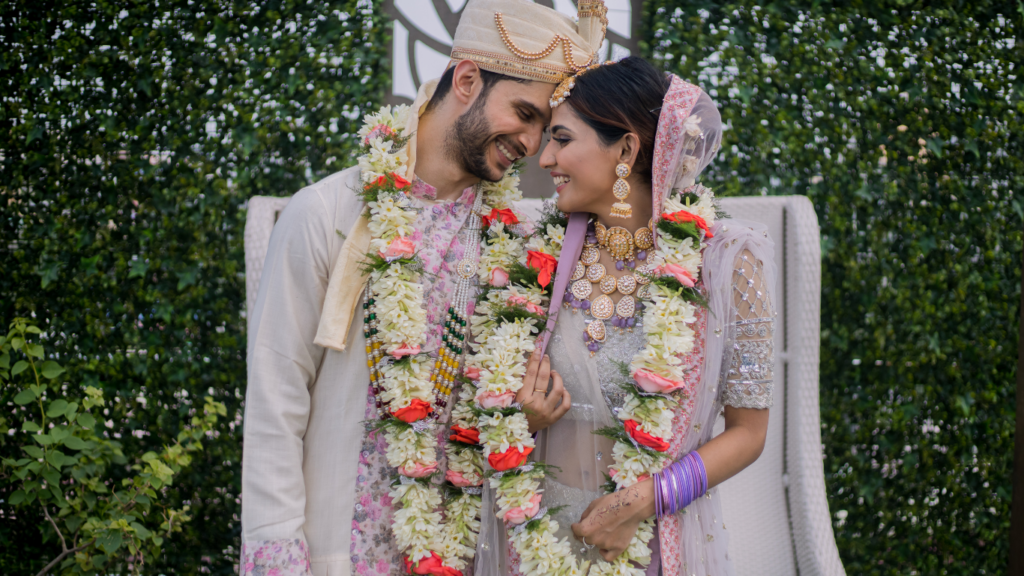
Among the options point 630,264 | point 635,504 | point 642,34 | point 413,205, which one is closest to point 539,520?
point 635,504

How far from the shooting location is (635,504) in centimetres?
164

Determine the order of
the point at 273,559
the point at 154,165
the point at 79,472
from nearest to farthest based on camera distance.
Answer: the point at 273,559 → the point at 79,472 → the point at 154,165

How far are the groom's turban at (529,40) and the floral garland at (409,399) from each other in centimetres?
36

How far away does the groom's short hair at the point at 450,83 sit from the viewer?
1909 millimetres

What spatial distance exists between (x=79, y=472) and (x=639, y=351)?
227 cm

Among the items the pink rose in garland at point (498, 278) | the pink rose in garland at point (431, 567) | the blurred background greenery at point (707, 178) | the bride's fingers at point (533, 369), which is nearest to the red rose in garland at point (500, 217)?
the pink rose in garland at point (498, 278)

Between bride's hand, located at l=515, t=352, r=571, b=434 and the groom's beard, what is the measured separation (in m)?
0.54

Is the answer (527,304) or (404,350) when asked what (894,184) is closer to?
(527,304)

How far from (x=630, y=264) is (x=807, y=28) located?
1925 mm

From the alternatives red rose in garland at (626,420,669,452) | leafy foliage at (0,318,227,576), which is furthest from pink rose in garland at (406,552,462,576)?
leafy foliage at (0,318,227,576)

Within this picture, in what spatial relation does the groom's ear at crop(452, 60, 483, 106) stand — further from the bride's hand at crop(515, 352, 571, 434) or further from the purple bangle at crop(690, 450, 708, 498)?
the purple bangle at crop(690, 450, 708, 498)

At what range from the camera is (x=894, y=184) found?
3.13 meters

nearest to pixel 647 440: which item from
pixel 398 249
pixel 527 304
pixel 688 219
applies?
pixel 527 304

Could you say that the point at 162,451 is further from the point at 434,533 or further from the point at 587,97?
the point at 587,97
